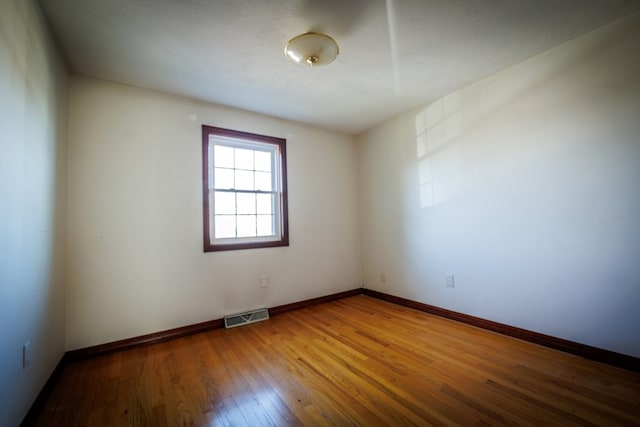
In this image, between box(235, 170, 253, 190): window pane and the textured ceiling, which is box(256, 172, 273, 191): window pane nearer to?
box(235, 170, 253, 190): window pane

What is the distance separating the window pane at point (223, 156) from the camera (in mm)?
2902

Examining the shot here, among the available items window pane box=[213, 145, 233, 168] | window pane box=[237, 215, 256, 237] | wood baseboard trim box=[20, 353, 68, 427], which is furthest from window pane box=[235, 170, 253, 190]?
wood baseboard trim box=[20, 353, 68, 427]

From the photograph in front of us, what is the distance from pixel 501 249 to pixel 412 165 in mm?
1318

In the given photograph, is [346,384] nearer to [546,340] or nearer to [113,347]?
[546,340]

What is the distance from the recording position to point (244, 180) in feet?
10.0

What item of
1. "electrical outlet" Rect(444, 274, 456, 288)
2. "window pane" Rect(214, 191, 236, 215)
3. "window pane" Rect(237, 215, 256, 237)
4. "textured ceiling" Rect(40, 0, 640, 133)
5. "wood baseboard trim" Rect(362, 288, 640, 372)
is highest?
"textured ceiling" Rect(40, 0, 640, 133)

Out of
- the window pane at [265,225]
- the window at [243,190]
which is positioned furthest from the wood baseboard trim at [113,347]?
the window pane at [265,225]

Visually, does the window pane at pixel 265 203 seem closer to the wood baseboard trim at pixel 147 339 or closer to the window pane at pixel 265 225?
the window pane at pixel 265 225

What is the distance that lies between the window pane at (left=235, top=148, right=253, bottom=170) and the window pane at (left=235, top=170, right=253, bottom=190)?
0.07 m

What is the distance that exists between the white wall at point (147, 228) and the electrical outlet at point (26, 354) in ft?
2.55

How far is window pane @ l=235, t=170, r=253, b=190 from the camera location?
3014mm

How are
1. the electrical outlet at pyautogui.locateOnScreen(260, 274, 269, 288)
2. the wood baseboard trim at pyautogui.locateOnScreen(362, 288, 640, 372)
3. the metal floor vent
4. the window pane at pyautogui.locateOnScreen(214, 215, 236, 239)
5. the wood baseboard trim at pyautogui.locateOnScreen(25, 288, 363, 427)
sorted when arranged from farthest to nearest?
the electrical outlet at pyautogui.locateOnScreen(260, 274, 269, 288) < the window pane at pyautogui.locateOnScreen(214, 215, 236, 239) < the metal floor vent < the wood baseboard trim at pyautogui.locateOnScreen(362, 288, 640, 372) < the wood baseboard trim at pyautogui.locateOnScreen(25, 288, 363, 427)

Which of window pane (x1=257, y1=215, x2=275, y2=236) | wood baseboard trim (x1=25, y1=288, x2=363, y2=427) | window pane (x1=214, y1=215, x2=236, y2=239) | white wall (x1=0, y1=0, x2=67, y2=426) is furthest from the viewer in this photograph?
window pane (x1=257, y1=215, x2=275, y2=236)

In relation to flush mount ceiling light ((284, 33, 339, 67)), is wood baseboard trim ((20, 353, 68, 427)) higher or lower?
lower
